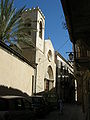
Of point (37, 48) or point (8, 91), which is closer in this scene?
point (8, 91)

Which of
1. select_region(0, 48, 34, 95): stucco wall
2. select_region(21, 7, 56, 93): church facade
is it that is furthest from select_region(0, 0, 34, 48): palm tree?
select_region(21, 7, 56, 93): church facade

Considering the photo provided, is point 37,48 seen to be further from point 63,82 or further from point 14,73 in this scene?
point 63,82

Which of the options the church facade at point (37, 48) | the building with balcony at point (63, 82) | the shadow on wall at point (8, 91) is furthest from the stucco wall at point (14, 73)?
the building with balcony at point (63, 82)

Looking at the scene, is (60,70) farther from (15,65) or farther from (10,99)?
(10,99)

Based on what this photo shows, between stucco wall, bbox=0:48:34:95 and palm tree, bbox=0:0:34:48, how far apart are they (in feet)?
5.16

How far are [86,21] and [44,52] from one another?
2149 cm

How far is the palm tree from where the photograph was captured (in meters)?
15.1

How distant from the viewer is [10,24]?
15680 mm

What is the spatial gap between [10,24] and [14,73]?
3.97m

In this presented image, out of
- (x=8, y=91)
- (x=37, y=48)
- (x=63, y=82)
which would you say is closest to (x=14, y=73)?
(x=8, y=91)

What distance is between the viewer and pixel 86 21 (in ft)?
19.0

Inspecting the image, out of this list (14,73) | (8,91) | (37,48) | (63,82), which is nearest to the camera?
(8,91)

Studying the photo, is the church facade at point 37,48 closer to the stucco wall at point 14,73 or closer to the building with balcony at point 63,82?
the stucco wall at point 14,73

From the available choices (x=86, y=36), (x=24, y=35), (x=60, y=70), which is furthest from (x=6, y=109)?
(x=60, y=70)
